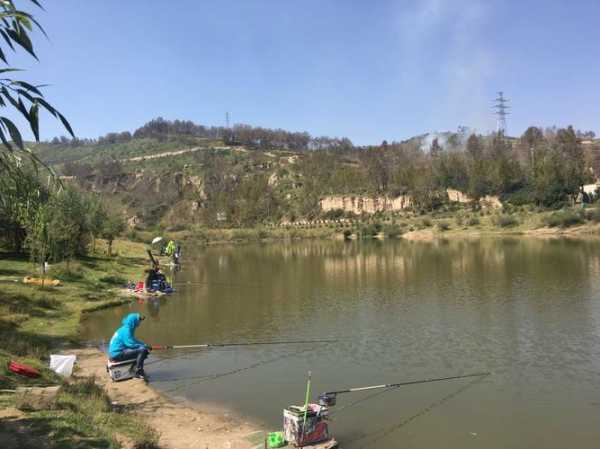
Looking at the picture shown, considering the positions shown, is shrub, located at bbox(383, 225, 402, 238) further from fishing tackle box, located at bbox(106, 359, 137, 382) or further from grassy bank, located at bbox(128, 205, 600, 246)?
fishing tackle box, located at bbox(106, 359, 137, 382)

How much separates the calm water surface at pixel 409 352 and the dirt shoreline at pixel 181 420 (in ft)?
2.63

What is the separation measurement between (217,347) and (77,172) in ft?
623

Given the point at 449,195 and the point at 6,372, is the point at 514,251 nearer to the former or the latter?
the point at 6,372

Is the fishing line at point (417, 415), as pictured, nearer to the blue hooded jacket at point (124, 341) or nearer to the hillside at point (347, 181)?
the blue hooded jacket at point (124, 341)

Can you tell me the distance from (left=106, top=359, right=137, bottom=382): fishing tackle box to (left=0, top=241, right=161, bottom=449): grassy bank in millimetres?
1412

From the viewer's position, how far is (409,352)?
21.1 metres

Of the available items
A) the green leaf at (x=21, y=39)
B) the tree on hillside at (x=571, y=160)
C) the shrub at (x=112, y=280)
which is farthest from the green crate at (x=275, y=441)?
the tree on hillside at (x=571, y=160)

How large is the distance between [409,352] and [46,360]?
13048 mm

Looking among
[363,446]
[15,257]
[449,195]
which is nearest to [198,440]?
[363,446]

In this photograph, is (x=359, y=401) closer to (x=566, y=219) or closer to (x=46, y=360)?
(x=46, y=360)

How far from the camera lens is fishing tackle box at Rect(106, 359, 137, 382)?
56.9 feet

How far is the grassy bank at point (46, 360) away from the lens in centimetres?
1018

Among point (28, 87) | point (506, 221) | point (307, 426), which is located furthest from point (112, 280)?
point (506, 221)

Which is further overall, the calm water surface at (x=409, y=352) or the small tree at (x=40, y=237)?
the small tree at (x=40, y=237)
